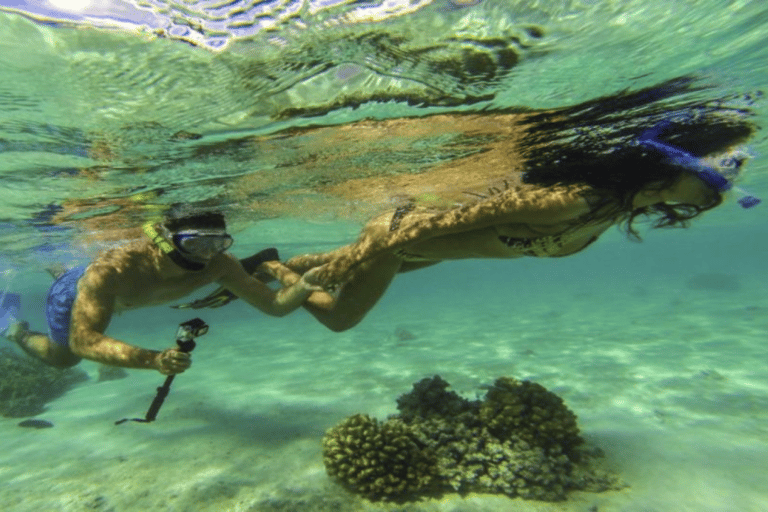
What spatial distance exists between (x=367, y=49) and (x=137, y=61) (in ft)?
8.81

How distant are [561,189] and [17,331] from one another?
12.3m

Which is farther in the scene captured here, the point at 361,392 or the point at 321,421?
the point at 361,392

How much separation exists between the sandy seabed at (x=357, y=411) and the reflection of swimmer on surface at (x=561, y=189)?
257 centimetres

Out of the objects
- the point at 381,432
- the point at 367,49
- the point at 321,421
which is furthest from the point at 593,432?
the point at 367,49

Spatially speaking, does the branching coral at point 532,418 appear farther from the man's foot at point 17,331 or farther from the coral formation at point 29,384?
the coral formation at point 29,384

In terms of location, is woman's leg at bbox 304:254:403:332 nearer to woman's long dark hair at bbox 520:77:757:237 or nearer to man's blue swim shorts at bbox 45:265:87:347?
woman's long dark hair at bbox 520:77:757:237

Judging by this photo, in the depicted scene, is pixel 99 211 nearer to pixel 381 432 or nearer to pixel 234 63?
pixel 234 63

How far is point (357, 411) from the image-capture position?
28.5 ft

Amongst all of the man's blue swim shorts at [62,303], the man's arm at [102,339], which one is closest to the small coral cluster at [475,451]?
the man's arm at [102,339]

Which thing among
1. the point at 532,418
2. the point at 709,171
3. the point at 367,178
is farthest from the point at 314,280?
the point at 367,178

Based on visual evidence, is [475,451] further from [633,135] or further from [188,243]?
[633,135]

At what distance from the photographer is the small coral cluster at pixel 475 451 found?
536cm

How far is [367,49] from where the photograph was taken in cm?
486

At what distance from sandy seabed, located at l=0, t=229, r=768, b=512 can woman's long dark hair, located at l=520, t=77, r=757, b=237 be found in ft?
11.8
